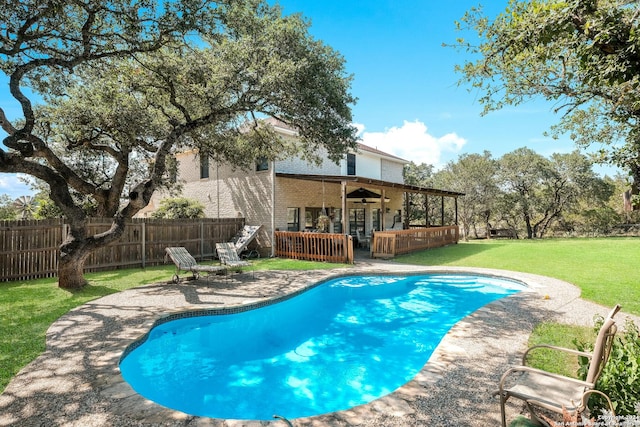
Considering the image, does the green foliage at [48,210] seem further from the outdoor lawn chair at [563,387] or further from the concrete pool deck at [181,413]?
the outdoor lawn chair at [563,387]

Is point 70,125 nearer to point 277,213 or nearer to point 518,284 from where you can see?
point 277,213

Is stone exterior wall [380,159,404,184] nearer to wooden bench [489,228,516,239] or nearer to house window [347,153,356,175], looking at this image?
house window [347,153,356,175]

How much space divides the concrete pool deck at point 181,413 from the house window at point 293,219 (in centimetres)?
837

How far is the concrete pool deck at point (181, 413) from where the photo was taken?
327 centimetres

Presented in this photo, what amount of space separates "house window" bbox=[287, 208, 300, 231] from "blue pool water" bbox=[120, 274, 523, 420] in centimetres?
726

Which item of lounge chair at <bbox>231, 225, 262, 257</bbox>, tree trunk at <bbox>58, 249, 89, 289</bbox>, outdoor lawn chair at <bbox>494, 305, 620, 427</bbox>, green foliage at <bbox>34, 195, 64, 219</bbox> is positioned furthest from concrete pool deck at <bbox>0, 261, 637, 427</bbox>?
green foliage at <bbox>34, 195, 64, 219</bbox>

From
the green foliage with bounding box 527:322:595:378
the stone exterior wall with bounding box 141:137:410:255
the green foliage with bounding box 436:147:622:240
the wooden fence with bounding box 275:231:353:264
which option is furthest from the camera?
the green foliage with bounding box 436:147:622:240

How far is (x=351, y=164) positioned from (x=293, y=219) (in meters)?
6.37

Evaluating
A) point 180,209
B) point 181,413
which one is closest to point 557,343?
point 181,413

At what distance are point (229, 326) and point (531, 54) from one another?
732 cm

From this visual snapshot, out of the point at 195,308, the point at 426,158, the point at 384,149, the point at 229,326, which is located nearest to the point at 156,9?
the point at 195,308

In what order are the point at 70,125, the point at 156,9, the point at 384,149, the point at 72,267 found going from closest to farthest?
1. the point at 156,9
2. the point at 72,267
3. the point at 70,125
4. the point at 384,149

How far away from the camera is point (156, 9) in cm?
716

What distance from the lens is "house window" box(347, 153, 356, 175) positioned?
21.0 metres
